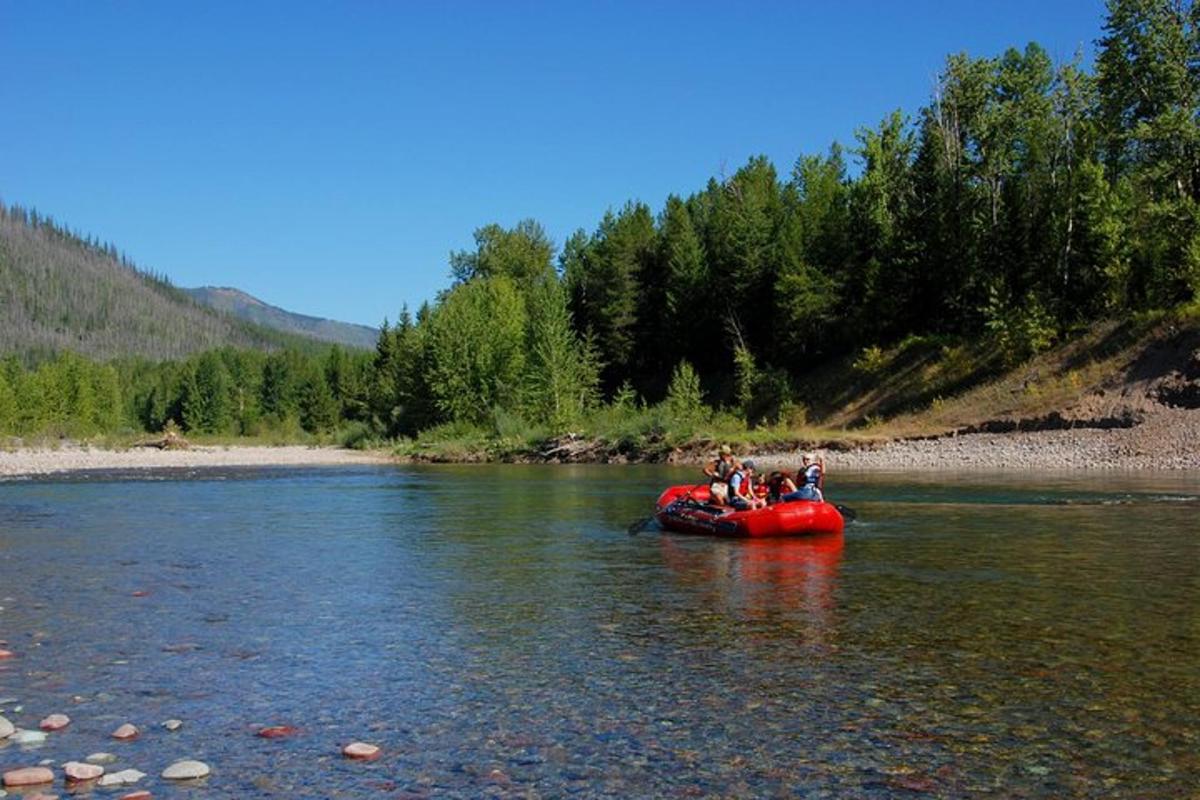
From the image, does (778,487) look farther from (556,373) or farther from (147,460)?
(147,460)

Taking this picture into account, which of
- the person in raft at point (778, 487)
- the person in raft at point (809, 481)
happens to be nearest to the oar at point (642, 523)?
the person in raft at point (778, 487)

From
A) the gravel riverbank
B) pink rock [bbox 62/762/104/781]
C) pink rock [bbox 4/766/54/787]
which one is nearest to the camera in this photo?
pink rock [bbox 4/766/54/787]

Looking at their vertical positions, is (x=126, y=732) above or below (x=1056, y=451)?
below

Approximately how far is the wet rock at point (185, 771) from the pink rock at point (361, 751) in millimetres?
1057

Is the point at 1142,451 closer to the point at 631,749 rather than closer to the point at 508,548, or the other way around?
the point at 508,548

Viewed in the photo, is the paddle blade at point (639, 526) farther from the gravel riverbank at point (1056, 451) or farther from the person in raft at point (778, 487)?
the gravel riverbank at point (1056, 451)

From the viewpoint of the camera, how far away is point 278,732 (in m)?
8.91

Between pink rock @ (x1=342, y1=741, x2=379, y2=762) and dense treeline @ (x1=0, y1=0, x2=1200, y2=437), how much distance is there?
50326mm

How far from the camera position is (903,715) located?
9.27m

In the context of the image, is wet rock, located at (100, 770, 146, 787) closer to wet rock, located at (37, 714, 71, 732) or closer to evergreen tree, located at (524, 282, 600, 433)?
wet rock, located at (37, 714, 71, 732)

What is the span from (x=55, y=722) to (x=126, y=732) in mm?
758

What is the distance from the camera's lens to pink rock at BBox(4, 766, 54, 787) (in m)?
7.41

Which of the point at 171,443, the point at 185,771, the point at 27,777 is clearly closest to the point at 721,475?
the point at 185,771

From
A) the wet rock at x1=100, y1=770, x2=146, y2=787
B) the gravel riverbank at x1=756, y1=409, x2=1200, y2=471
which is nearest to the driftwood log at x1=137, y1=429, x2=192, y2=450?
the gravel riverbank at x1=756, y1=409, x2=1200, y2=471
